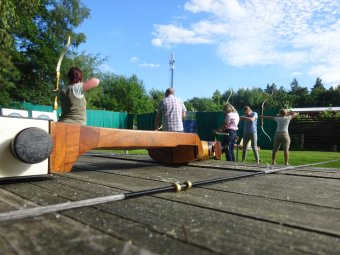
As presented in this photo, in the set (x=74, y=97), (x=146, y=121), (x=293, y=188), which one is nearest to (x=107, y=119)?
(x=146, y=121)

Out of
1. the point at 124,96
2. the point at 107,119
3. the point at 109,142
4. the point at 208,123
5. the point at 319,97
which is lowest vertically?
the point at 109,142

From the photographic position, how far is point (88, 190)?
1703 millimetres

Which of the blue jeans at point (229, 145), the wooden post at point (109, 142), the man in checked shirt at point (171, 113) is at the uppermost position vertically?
the man in checked shirt at point (171, 113)

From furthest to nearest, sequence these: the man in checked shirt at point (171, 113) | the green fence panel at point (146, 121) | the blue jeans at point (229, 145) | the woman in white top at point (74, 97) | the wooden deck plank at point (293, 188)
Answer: the green fence panel at point (146, 121), the blue jeans at point (229, 145), the man in checked shirt at point (171, 113), the woman in white top at point (74, 97), the wooden deck plank at point (293, 188)

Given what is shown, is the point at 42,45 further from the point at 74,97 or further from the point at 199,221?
the point at 199,221

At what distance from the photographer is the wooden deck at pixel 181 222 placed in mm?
873

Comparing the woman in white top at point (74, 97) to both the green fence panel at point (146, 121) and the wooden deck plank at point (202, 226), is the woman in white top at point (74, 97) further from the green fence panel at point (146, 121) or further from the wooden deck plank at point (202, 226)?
the green fence panel at point (146, 121)

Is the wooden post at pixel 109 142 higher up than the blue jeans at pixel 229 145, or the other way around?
the wooden post at pixel 109 142

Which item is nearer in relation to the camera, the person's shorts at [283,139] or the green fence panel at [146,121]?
the person's shorts at [283,139]

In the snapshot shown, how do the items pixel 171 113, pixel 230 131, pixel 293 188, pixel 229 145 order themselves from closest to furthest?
1. pixel 293 188
2. pixel 171 113
3. pixel 229 145
4. pixel 230 131

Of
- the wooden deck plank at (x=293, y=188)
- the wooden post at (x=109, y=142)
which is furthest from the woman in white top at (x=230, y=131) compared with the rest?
the wooden deck plank at (x=293, y=188)

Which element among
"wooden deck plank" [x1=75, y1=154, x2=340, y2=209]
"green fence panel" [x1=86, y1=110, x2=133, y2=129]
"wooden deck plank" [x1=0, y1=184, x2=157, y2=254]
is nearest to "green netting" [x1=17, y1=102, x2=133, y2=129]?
"green fence panel" [x1=86, y1=110, x2=133, y2=129]

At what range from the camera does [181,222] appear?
1.10m

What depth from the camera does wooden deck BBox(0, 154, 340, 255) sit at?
873 millimetres
